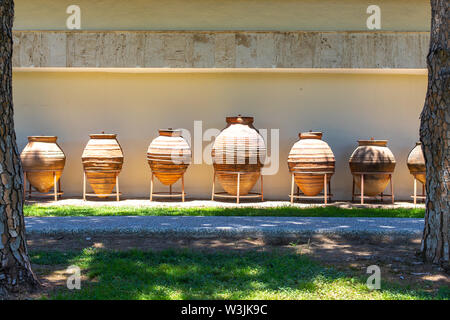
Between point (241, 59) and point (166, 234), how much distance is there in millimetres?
4559

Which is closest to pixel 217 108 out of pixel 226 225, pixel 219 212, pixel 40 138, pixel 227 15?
pixel 227 15

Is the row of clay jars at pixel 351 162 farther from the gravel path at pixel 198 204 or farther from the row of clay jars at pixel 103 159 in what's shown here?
the row of clay jars at pixel 103 159

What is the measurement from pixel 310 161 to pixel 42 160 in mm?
4590

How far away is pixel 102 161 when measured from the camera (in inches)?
358

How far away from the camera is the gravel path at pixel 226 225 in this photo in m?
5.93

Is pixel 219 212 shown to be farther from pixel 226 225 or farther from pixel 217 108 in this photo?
pixel 217 108

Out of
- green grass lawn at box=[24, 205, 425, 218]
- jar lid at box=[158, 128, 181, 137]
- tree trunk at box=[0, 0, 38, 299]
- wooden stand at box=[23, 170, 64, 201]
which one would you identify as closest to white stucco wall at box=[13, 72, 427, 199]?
wooden stand at box=[23, 170, 64, 201]

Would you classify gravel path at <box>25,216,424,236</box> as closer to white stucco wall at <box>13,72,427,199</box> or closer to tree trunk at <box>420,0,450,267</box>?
tree trunk at <box>420,0,450,267</box>

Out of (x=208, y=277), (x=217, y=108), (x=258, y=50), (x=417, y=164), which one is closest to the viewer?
(x=208, y=277)

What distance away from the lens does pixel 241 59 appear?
9516mm

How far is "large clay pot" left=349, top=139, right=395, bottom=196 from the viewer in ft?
30.0

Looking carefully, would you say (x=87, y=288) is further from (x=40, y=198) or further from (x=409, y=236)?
(x=40, y=198)

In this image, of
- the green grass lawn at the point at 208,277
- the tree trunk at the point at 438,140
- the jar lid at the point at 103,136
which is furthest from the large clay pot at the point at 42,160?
the tree trunk at the point at 438,140
